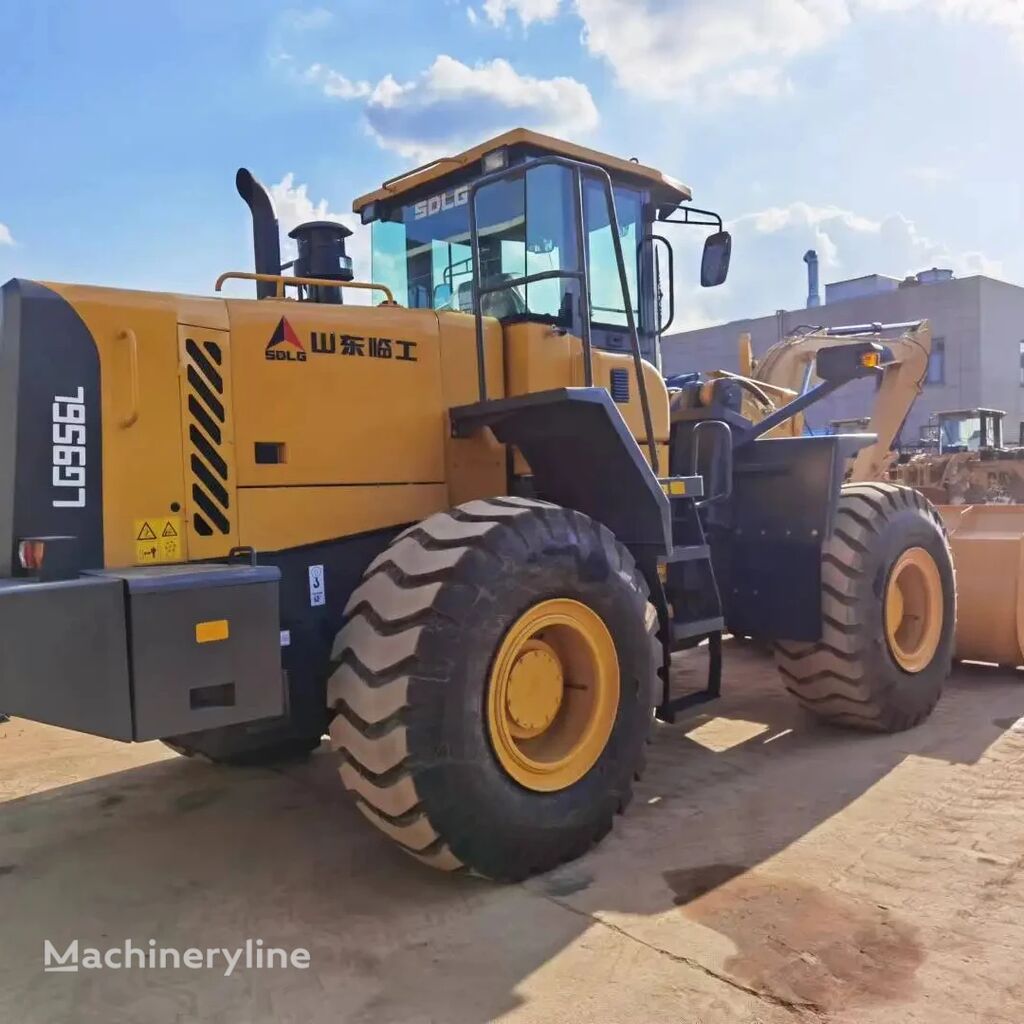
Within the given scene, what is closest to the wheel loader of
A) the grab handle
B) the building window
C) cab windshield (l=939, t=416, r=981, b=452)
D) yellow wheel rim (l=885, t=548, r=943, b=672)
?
the grab handle

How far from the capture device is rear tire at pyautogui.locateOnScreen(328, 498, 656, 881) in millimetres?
3514

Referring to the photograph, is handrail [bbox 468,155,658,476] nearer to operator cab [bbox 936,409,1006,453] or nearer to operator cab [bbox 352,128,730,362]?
operator cab [bbox 352,128,730,362]

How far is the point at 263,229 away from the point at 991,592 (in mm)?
5493

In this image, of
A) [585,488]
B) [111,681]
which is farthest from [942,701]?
[111,681]

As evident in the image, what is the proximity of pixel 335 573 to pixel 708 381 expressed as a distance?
3017 millimetres

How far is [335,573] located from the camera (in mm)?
4281

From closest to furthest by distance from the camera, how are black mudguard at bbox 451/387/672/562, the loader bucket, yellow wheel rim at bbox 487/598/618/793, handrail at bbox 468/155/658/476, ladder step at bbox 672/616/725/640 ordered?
yellow wheel rim at bbox 487/598/618/793 < black mudguard at bbox 451/387/672/562 < handrail at bbox 468/155/658/476 < ladder step at bbox 672/616/725/640 < the loader bucket

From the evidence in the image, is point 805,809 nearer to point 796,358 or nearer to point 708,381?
point 708,381

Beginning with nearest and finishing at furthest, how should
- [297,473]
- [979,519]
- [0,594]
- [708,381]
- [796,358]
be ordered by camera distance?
[0,594]
[297,473]
[708,381]
[979,519]
[796,358]

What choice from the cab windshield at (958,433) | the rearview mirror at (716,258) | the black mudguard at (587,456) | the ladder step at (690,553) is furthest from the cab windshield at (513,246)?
the cab windshield at (958,433)

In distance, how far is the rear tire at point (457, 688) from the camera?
3514 millimetres

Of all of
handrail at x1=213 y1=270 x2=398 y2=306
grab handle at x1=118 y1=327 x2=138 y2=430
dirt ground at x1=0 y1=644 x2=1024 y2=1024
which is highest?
handrail at x1=213 y1=270 x2=398 y2=306

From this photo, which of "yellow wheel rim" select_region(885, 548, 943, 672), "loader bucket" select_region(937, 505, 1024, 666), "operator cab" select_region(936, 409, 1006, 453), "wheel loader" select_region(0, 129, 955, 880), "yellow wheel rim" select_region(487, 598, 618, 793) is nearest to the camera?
"wheel loader" select_region(0, 129, 955, 880)

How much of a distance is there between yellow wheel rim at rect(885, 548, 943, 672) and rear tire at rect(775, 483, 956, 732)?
13 millimetres
